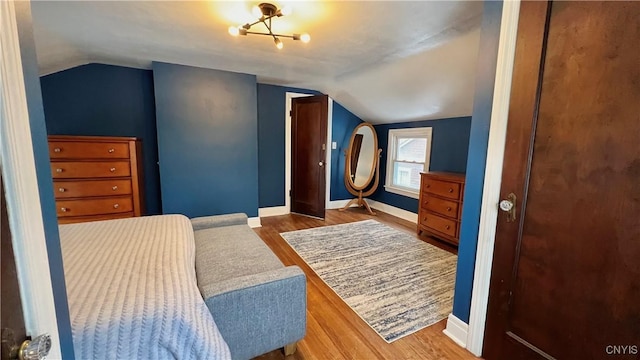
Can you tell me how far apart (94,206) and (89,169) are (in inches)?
15.3

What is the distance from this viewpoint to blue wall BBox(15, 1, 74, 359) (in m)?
0.46

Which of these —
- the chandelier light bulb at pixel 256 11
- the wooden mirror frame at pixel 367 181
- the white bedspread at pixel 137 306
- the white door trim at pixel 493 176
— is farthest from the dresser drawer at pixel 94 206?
the white door trim at pixel 493 176

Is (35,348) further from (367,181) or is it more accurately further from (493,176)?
(367,181)

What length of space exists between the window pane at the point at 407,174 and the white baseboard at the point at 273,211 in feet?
6.59

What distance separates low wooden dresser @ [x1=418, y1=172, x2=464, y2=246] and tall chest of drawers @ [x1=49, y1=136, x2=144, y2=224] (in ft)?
11.3

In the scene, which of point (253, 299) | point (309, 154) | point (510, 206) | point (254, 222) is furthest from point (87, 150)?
point (510, 206)

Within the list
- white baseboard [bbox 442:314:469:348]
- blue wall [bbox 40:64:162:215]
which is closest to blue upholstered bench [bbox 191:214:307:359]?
white baseboard [bbox 442:314:469:348]

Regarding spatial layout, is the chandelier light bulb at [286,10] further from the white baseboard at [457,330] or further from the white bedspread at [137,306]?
the white baseboard at [457,330]

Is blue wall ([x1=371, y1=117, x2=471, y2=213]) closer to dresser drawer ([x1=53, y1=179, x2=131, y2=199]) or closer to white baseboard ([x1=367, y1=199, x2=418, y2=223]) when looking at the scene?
white baseboard ([x1=367, y1=199, x2=418, y2=223])

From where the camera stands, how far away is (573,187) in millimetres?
1078

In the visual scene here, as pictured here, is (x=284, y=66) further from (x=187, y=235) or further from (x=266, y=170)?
(x=187, y=235)

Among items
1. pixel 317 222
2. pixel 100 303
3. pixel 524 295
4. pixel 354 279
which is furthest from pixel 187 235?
pixel 317 222

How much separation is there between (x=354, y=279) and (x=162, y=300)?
1643 mm

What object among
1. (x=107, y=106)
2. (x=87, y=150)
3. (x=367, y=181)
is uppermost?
(x=107, y=106)
